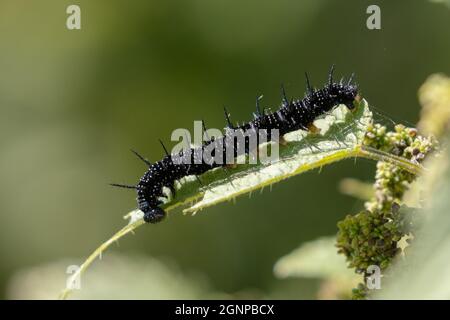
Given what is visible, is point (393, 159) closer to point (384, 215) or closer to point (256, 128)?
point (384, 215)

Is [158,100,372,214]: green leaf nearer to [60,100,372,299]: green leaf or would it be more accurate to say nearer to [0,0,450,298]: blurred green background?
[60,100,372,299]: green leaf

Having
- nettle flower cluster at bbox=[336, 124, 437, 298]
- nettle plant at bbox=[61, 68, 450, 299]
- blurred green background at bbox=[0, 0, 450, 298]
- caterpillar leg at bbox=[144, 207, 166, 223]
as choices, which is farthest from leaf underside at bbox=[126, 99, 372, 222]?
blurred green background at bbox=[0, 0, 450, 298]

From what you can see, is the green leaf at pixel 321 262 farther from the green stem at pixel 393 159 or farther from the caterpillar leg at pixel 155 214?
the green stem at pixel 393 159

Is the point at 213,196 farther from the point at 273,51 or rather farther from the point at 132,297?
the point at 273,51

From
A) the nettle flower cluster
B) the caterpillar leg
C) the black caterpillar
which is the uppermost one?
the black caterpillar

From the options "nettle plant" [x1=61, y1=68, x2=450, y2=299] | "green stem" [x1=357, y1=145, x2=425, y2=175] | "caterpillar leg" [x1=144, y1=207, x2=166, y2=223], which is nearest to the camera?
"green stem" [x1=357, y1=145, x2=425, y2=175]

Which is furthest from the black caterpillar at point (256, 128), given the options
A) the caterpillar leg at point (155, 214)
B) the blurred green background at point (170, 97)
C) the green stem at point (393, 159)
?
the blurred green background at point (170, 97)

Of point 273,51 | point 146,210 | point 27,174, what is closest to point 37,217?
point 27,174
